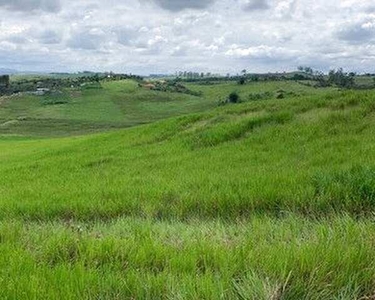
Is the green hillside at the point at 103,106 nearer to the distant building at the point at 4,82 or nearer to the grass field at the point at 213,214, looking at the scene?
the distant building at the point at 4,82

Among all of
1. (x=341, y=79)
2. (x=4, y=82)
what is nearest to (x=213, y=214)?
(x=341, y=79)

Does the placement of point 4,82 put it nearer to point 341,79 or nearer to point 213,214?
point 341,79

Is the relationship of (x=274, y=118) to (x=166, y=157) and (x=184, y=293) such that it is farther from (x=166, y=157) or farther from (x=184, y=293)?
(x=184, y=293)

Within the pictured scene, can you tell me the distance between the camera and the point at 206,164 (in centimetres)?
1216

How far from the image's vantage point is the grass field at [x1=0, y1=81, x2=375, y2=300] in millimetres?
3781

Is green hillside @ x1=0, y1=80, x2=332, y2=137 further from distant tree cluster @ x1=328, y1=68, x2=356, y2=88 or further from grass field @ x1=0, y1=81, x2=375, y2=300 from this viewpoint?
grass field @ x1=0, y1=81, x2=375, y2=300

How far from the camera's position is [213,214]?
24.8 ft

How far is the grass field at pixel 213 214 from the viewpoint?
149 inches

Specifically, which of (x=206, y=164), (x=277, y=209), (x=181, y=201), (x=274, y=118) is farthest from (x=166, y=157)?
(x=277, y=209)

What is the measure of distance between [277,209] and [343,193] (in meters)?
0.98

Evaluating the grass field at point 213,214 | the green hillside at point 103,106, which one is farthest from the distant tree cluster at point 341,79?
the grass field at point 213,214

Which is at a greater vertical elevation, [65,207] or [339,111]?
[339,111]

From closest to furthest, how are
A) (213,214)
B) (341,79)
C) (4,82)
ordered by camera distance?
(213,214) < (341,79) < (4,82)

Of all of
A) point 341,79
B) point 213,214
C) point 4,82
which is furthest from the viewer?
point 4,82
